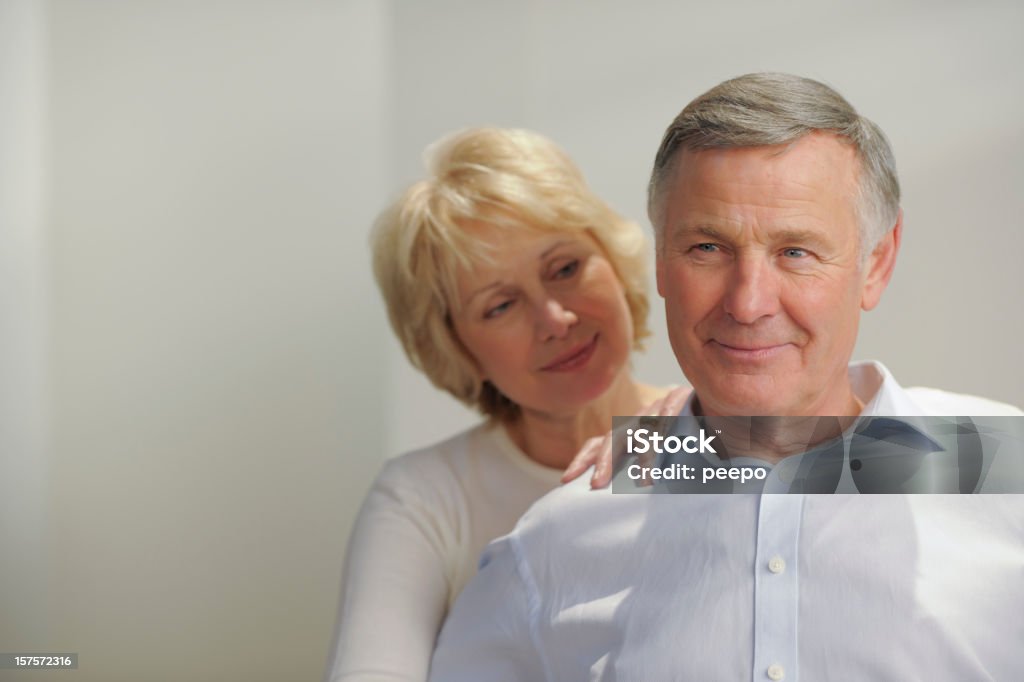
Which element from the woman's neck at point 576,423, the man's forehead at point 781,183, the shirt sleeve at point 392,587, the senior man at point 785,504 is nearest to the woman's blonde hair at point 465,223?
the woman's neck at point 576,423

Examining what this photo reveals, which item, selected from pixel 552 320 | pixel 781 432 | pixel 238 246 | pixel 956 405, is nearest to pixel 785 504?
pixel 781 432

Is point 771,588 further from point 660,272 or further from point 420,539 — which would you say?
point 420,539

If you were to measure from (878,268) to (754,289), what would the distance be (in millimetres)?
180

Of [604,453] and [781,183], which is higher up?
[781,183]

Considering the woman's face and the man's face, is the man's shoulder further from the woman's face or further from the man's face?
the woman's face

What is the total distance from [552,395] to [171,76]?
3.13ft

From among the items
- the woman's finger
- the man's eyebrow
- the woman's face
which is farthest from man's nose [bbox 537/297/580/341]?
the man's eyebrow

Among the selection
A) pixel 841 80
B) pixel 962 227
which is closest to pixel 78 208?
pixel 841 80

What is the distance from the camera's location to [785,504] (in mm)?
1367

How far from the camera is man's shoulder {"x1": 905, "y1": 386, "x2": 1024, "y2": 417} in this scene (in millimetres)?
1553

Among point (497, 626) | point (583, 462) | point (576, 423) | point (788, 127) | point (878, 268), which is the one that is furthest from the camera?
point (576, 423)

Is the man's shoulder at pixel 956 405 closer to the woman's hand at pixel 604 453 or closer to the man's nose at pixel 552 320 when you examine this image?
the woman's hand at pixel 604 453

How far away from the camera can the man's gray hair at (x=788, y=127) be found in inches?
50.2

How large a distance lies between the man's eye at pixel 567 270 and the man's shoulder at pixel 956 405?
0.59m
